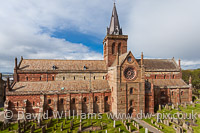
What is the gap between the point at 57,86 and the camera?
107 ft

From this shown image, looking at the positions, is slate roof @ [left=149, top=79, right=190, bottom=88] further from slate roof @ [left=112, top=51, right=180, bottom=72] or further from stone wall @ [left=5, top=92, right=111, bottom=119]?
stone wall @ [left=5, top=92, right=111, bottom=119]

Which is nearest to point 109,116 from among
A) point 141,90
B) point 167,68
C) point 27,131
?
point 141,90

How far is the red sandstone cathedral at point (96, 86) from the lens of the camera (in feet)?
96.6

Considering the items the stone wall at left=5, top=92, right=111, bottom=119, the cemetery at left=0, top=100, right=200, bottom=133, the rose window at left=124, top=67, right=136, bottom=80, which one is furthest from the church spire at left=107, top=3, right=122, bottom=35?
the cemetery at left=0, top=100, right=200, bottom=133

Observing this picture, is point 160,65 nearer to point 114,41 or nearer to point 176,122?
point 114,41

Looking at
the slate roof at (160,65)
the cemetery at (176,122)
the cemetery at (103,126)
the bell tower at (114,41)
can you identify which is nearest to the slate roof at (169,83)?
the slate roof at (160,65)

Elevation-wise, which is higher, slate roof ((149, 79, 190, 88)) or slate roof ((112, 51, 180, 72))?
slate roof ((112, 51, 180, 72))

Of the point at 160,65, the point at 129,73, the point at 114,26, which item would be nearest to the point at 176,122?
the point at 129,73

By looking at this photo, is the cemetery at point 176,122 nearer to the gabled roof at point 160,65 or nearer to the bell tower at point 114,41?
the gabled roof at point 160,65

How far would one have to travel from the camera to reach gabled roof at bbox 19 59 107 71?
34.4m

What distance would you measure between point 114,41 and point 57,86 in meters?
22.4

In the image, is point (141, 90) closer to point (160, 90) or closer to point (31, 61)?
point (160, 90)

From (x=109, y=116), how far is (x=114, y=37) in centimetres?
2372

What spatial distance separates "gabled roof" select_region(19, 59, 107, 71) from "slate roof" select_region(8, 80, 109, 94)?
13.8 ft
